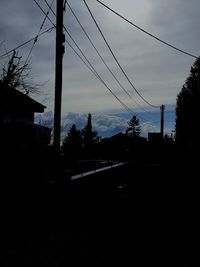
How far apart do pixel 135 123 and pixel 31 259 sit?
120 metres

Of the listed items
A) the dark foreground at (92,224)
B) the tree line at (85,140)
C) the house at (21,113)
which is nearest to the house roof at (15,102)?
the house at (21,113)

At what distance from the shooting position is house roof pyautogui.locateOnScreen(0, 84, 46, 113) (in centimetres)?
2083

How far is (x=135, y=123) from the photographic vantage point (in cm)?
12431

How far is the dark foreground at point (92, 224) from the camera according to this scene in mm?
5730

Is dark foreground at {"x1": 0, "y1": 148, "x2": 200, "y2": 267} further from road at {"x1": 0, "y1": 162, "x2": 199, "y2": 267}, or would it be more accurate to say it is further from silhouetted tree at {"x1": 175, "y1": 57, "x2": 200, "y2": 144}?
silhouetted tree at {"x1": 175, "y1": 57, "x2": 200, "y2": 144}

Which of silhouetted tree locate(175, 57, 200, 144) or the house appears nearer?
the house

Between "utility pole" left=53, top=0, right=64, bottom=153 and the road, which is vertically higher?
"utility pole" left=53, top=0, right=64, bottom=153

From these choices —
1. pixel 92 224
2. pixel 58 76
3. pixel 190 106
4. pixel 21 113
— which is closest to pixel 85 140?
pixel 190 106

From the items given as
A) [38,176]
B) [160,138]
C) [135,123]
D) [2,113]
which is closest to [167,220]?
[38,176]

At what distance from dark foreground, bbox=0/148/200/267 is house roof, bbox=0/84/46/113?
952 cm

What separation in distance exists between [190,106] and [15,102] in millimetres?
47113

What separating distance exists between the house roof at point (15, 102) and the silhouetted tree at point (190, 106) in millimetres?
43077

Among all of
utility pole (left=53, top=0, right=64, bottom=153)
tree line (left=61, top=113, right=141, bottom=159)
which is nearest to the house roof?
tree line (left=61, top=113, right=141, bottom=159)

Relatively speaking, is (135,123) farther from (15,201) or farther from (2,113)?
(15,201)
